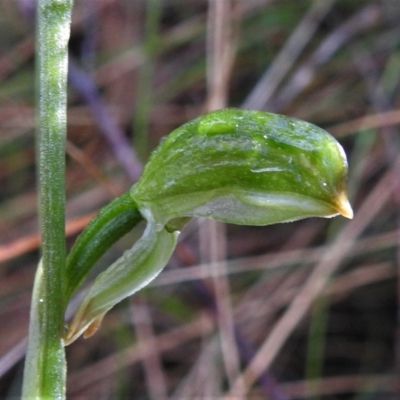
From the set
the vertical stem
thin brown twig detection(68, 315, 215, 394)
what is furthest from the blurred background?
the vertical stem

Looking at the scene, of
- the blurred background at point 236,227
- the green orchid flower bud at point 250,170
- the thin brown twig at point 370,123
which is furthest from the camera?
the blurred background at point 236,227

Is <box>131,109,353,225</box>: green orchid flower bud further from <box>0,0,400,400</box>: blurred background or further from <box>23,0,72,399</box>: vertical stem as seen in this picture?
<box>0,0,400,400</box>: blurred background

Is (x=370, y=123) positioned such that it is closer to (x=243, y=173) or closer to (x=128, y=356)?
(x=128, y=356)

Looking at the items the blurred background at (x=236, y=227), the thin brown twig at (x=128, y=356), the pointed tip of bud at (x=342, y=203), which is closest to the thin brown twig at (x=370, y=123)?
the blurred background at (x=236, y=227)

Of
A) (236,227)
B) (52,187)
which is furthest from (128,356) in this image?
(52,187)

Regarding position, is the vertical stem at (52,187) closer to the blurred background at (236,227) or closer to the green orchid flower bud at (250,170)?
the green orchid flower bud at (250,170)

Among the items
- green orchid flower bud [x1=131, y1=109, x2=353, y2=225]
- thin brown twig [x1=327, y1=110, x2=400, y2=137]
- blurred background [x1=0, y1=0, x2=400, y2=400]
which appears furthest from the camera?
blurred background [x1=0, y1=0, x2=400, y2=400]

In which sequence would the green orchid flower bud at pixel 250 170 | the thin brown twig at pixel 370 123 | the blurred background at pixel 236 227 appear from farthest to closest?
1. the blurred background at pixel 236 227
2. the thin brown twig at pixel 370 123
3. the green orchid flower bud at pixel 250 170
